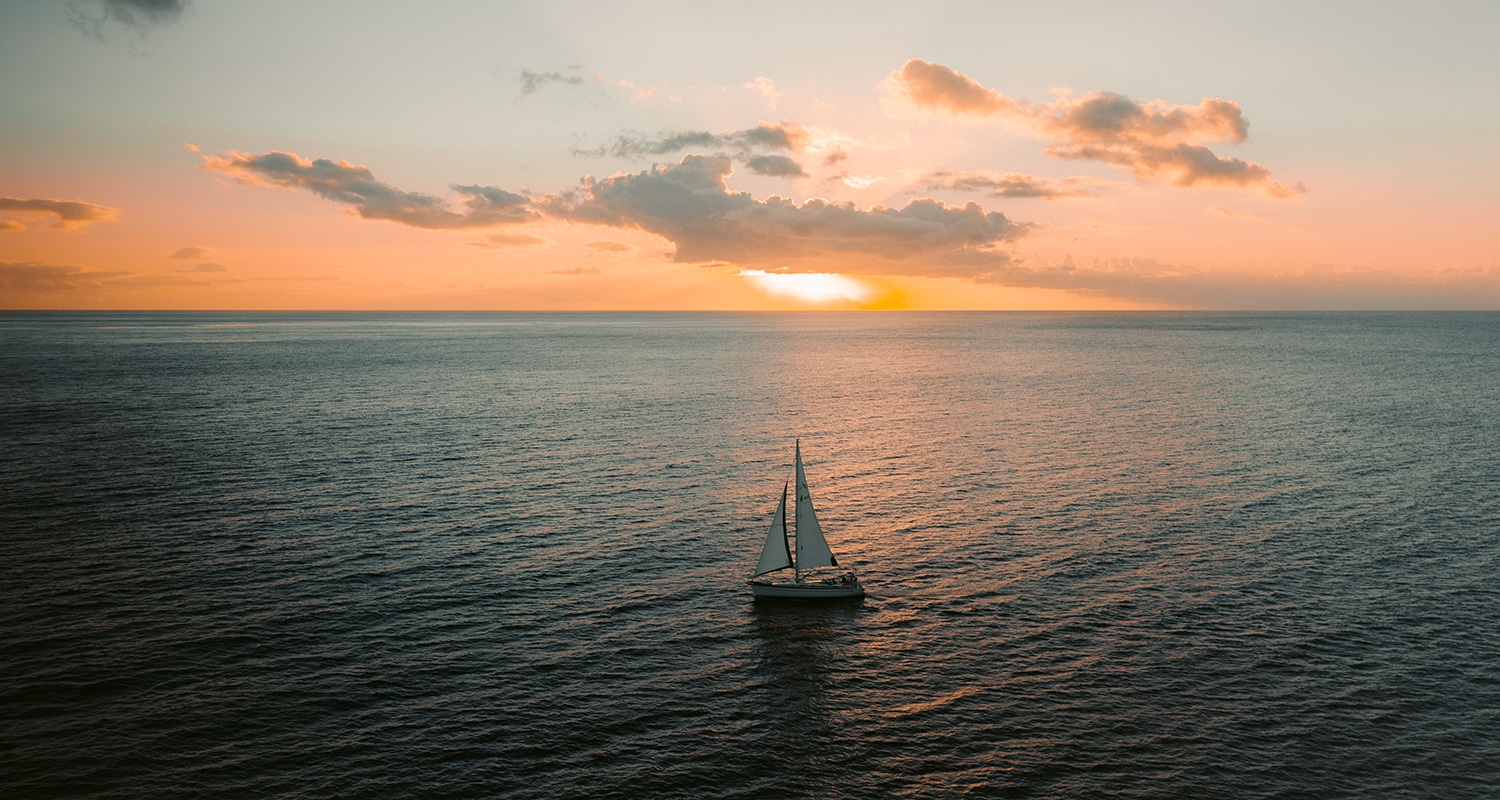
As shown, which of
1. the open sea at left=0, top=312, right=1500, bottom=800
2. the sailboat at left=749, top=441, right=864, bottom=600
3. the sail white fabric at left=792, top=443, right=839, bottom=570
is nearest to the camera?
the open sea at left=0, top=312, right=1500, bottom=800

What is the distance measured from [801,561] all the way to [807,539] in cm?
163

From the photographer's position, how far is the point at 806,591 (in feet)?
180

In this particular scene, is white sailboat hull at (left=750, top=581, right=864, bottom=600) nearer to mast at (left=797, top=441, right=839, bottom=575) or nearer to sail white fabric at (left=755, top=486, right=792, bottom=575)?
sail white fabric at (left=755, top=486, right=792, bottom=575)

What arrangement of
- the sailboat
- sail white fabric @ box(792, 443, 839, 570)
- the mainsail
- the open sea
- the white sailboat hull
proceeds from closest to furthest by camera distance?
the open sea
the white sailboat hull
the sailboat
the mainsail
sail white fabric @ box(792, 443, 839, 570)

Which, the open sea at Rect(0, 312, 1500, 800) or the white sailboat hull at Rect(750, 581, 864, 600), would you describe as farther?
the white sailboat hull at Rect(750, 581, 864, 600)

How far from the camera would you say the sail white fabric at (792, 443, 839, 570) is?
56875 millimetres

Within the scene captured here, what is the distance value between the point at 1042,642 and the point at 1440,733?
18.4 meters

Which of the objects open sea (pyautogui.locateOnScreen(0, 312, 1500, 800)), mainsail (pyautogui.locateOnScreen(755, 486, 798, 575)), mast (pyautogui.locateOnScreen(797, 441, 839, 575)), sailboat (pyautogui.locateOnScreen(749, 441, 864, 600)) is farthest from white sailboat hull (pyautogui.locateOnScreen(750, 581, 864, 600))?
mast (pyautogui.locateOnScreen(797, 441, 839, 575))

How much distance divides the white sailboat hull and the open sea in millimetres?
1045

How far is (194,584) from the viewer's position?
5506cm

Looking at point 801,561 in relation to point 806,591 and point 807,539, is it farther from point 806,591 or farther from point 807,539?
point 806,591

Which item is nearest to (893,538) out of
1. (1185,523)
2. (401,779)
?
(1185,523)

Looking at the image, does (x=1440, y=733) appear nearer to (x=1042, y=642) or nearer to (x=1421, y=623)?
(x=1421, y=623)

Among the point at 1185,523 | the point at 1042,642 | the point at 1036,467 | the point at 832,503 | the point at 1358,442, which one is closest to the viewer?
the point at 1042,642
